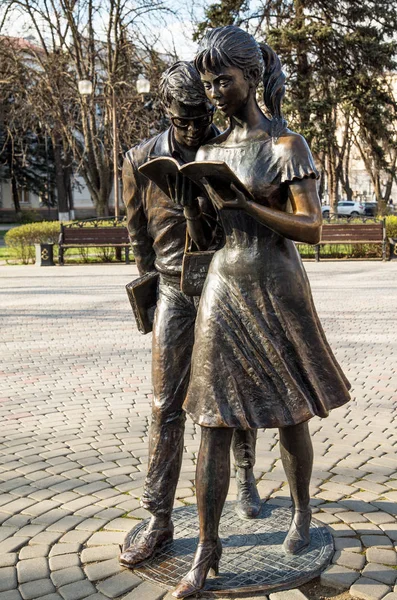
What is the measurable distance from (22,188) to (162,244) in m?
50.4

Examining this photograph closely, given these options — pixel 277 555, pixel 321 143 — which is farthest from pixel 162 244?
pixel 321 143

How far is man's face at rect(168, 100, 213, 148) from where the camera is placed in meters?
3.04

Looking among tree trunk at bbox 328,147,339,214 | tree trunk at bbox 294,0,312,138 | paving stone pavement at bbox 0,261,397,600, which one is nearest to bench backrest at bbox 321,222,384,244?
tree trunk at bbox 294,0,312,138

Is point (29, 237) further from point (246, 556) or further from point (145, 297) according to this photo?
point (246, 556)

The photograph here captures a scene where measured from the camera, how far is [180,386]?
331 cm

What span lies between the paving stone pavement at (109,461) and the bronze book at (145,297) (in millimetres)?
1053

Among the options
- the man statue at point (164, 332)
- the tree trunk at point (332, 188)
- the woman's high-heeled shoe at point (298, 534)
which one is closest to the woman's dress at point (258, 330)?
the man statue at point (164, 332)

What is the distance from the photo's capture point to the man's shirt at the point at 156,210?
3.30 m

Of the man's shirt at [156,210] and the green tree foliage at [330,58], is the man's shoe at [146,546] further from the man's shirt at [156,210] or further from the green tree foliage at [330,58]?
the green tree foliage at [330,58]

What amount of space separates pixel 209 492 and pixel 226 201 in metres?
1.14

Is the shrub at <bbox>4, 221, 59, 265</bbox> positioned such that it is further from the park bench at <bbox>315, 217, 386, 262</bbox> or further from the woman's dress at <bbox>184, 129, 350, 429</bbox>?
the woman's dress at <bbox>184, 129, 350, 429</bbox>

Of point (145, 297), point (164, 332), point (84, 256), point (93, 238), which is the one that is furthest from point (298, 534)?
point (84, 256)

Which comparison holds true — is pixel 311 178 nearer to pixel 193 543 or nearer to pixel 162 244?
pixel 162 244

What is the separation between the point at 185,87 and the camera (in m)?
2.98
